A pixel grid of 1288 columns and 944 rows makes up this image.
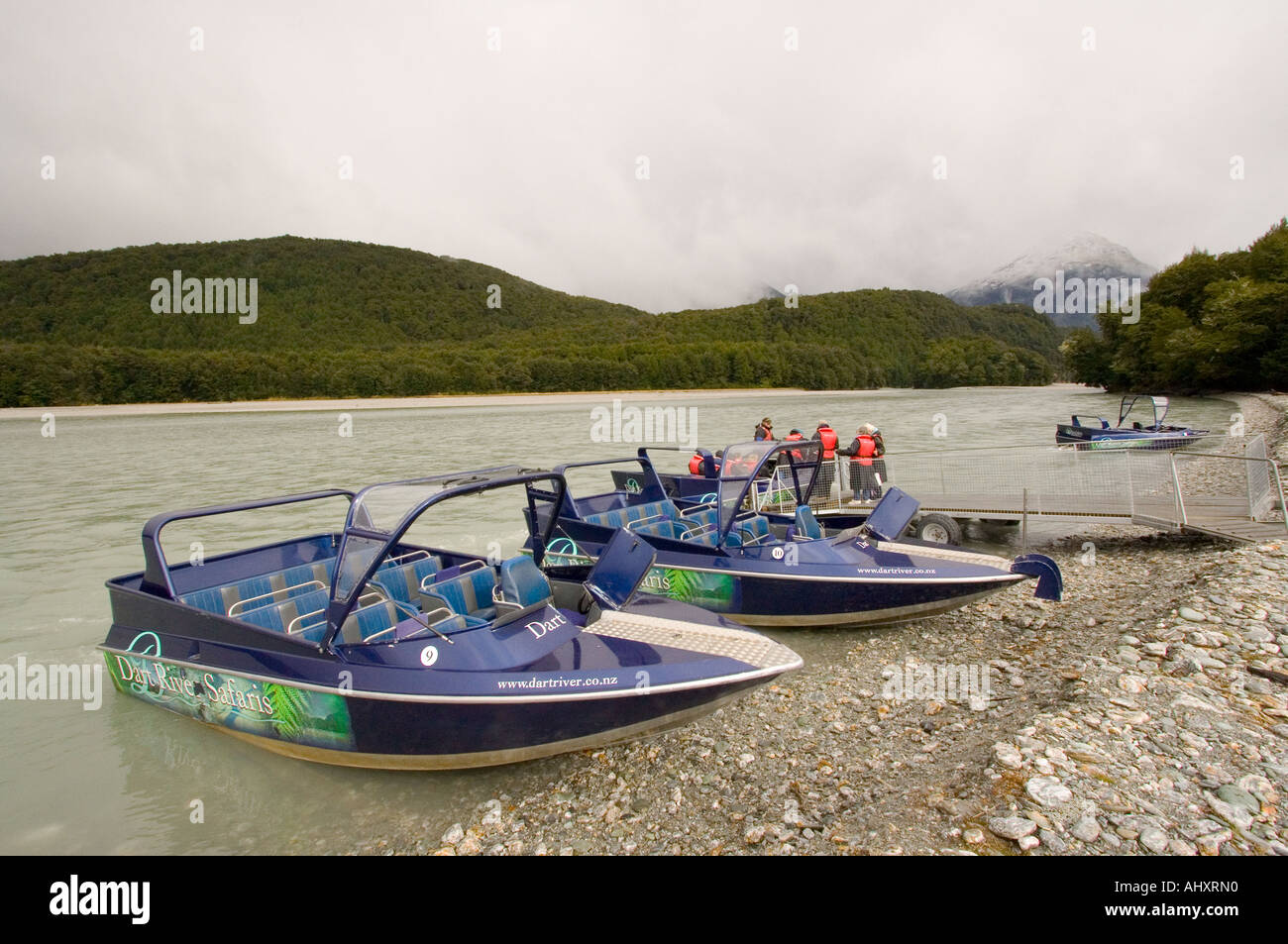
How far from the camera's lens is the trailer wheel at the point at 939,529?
11.1 meters

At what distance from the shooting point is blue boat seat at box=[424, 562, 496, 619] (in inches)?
236

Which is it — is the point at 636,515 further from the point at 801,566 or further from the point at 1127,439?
the point at 1127,439

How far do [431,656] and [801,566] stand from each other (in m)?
4.52

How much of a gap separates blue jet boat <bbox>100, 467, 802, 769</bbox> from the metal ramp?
5755 millimetres

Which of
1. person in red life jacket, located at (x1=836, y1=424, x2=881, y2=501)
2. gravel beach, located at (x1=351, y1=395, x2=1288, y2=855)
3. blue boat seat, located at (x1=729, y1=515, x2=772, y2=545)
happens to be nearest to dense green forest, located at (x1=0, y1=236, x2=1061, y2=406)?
person in red life jacket, located at (x1=836, y1=424, x2=881, y2=501)

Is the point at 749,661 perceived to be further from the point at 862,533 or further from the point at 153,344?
the point at 153,344

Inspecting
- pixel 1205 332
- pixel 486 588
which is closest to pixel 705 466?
pixel 486 588

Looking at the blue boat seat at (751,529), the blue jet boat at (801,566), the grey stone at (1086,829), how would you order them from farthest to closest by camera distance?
the blue boat seat at (751,529), the blue jet boat at (801,566), the grey stone at (1086,829)

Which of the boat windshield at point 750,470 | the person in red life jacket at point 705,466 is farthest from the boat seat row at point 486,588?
the person in red life jacket at point 705,466

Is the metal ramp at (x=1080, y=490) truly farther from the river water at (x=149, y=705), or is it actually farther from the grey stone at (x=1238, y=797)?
the grey stone at (x=1238, y=797)

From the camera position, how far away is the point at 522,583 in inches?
224

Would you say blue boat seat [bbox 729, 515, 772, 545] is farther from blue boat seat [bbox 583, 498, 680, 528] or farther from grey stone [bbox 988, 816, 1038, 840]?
grey stone [bbox 988, 816, 1038, 840]

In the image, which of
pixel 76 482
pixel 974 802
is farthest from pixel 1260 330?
pixel 76 482

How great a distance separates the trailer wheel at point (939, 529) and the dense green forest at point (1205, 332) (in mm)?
54073
